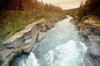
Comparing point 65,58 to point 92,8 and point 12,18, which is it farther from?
point 92,8

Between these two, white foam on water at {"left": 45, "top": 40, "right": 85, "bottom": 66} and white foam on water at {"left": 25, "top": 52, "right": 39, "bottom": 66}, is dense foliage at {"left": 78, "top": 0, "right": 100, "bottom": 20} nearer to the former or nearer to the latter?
white foam on water at {"left": 45, "top": 40, "right": 85, "bottom": 66}

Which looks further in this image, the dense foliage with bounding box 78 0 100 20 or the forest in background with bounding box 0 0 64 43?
the dense foliage with bounding box 78 0 100 20

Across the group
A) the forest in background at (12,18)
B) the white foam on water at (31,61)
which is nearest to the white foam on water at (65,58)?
the white foam on water at (31,61)

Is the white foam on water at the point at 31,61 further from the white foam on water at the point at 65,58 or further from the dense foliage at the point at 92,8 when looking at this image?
the dense foliage at the point at 92,8

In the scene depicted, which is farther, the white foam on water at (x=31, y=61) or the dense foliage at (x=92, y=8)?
the dense foliage at (x=92, y=8)

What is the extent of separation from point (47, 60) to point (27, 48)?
4.30 meters

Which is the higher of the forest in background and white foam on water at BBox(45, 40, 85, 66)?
the forest in background

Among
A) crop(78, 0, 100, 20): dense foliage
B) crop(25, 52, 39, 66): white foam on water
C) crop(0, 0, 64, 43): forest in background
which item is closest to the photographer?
crop(25, 52, 39, 66): white foam on water

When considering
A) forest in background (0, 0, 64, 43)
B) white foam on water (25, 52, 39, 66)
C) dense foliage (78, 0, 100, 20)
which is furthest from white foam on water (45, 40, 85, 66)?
dense foliage (78, 0, 100, 20)

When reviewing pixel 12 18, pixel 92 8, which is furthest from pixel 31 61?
pixel 92 8

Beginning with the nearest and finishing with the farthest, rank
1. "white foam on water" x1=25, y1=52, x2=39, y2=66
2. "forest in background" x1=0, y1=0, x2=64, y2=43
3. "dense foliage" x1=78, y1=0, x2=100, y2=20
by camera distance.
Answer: "white foam on water" x1=25, y1=52, x2=39, y2=66 → "forest in background" x1=0, y1=0, x2=64, y2=43 → "dense foliage" x1=78, y1=0, x2=100, y2=20

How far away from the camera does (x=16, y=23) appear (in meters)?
13.6

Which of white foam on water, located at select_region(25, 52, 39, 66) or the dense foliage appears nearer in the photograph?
white foam on water, located at select_region(25, 52, 39, 66)

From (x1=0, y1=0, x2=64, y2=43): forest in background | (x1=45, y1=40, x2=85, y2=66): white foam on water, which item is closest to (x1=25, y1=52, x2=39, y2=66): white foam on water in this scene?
(x1=45, y1=40, x2=85, y2=66): white foam on water
